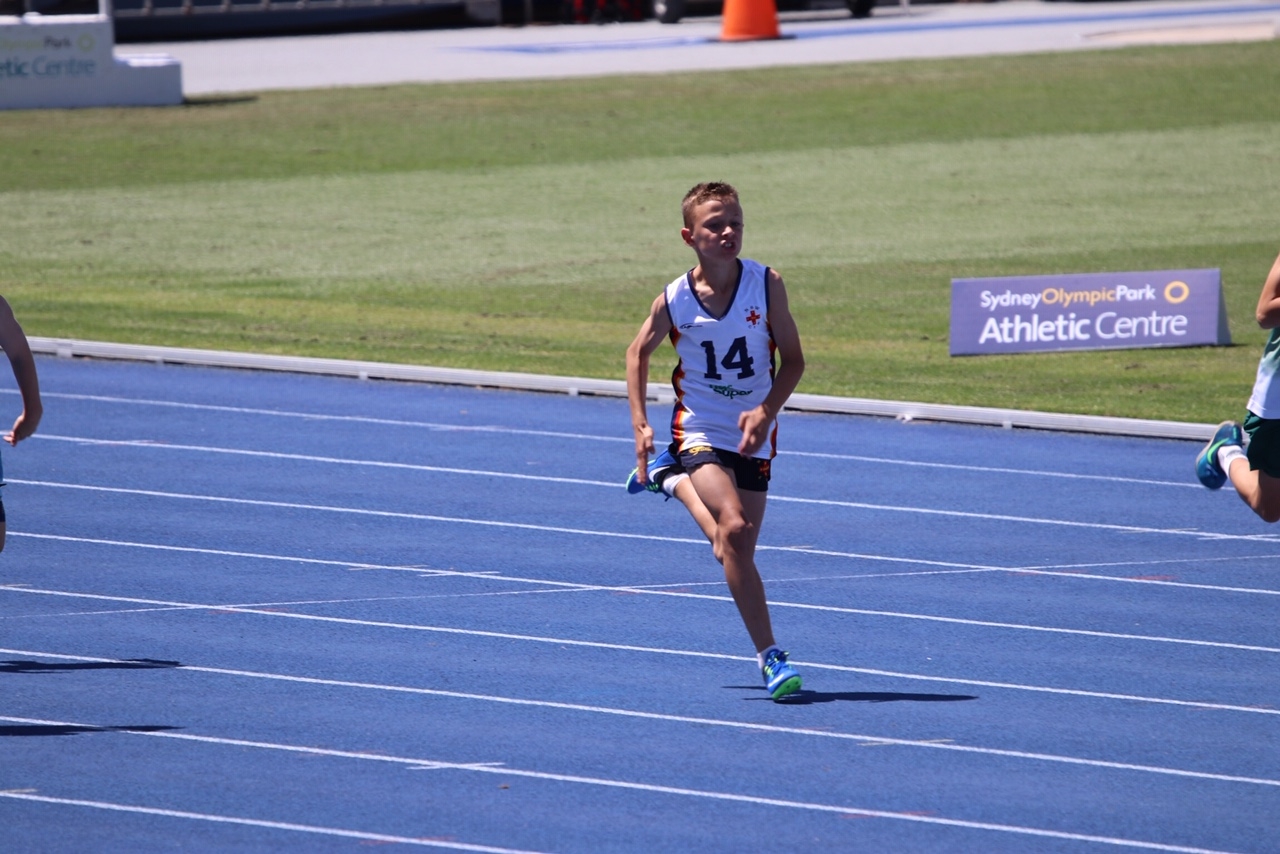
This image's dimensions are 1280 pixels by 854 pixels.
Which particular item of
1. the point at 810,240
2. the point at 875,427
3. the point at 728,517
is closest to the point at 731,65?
the point at 810,240

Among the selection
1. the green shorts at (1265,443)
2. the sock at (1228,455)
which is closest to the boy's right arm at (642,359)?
the green shorts at (1265,443)

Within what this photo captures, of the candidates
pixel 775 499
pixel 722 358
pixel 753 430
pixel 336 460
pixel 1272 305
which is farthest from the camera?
pixel 336 460

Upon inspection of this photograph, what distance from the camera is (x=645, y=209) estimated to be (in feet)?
85.1

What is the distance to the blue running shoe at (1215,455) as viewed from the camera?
977 centimetres

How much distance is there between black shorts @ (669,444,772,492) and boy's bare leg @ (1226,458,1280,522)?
8.72 feet

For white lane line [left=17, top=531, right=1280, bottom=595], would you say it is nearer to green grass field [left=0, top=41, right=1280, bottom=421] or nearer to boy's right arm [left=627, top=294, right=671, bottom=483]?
boy's right arm [left=627, top=294, right=671, bottom=483]

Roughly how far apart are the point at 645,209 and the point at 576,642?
17.5m

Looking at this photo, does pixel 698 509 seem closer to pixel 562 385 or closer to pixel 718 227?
pixel 718 227

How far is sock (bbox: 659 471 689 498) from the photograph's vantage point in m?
7.84

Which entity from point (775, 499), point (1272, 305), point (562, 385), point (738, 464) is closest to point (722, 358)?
point (738, 464)

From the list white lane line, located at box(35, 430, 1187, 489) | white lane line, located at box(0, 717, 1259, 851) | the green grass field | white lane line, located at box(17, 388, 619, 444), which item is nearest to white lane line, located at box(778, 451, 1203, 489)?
white lane line, located at box(35, 430, 1187, 489)

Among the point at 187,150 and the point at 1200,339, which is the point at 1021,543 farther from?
the point at 187,150

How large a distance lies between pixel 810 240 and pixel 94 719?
55.3ft

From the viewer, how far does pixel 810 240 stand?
23.7m
